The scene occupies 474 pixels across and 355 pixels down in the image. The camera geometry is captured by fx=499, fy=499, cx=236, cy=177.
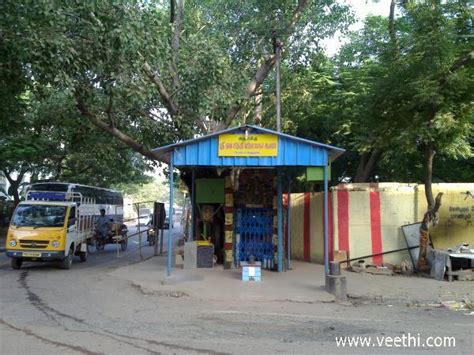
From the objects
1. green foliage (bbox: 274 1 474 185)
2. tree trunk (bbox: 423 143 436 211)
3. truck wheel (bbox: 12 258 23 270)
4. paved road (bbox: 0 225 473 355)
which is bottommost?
paved road (bbox: 0 225 473 355)

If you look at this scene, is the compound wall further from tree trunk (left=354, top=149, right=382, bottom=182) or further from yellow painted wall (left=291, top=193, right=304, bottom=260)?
tree trunk (left=354, top=149, right=382, bottom=182)

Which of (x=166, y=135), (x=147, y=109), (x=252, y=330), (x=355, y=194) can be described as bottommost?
(x=252, y=330)

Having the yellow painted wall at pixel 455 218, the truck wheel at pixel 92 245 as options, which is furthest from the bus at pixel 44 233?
the yellow painted wall at pixel 455 218

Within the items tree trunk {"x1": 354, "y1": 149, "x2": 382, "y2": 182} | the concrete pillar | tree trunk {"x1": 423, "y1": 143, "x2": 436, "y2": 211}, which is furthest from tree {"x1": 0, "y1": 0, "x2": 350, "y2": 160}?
tree trunk {"x1": 423, "y1": 143, "x2": 436, "y2": 211}

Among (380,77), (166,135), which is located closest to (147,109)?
(166,135)

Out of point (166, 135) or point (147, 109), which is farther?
point (147, 109)

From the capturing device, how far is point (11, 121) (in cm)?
1496

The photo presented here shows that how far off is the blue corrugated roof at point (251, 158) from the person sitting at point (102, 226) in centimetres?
1240

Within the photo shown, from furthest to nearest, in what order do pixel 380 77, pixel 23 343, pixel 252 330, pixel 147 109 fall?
pixel 147 109 → pixel 380 77 → pixel 252 330 → pixel 23 343

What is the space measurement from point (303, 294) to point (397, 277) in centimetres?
407

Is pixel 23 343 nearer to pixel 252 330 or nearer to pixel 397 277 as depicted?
pixel 252 330

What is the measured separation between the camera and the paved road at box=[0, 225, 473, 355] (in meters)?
6.55

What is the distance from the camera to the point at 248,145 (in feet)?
39.8

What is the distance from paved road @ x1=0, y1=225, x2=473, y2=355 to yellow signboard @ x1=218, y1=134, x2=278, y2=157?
372 centimetres
